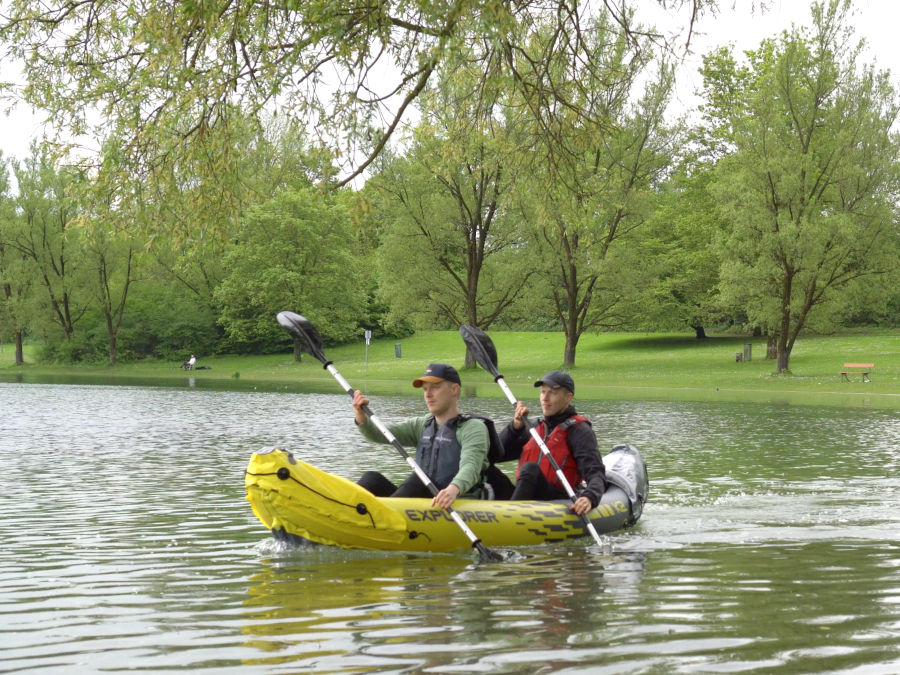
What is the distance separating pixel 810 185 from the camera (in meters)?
36.4

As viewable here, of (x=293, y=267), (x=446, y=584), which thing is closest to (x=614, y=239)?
(x=293, y=267)

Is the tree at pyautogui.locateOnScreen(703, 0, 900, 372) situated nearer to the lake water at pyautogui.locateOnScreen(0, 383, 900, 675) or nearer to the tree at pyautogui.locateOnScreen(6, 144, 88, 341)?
the lake water at pyautogui.locateOnScreen(0, 383, 900, 675)

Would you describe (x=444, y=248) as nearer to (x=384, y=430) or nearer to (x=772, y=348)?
(x=772, y=348)

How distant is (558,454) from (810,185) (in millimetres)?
30122

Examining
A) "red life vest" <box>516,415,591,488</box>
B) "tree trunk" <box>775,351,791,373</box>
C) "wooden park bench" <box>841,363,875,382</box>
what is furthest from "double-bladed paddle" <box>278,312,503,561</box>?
"tree trunk" <box>775,351,791,373</box>

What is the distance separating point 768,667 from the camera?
479cm

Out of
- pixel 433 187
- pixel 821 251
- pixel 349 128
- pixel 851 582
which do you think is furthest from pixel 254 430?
pixel 433 187

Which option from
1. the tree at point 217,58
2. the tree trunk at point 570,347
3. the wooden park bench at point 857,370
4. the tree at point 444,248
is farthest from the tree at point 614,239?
the tree at point 217,58

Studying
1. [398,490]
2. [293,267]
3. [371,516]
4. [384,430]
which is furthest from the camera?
[293,267]

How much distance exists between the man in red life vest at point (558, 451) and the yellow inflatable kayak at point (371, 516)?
372 mm

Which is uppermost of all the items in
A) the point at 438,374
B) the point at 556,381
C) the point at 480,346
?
the point at 480,346

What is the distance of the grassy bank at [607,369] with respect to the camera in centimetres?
3316

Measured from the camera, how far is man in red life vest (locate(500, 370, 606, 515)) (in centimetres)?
923

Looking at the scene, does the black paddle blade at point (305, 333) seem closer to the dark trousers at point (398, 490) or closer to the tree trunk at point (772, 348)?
the dark trousers at point (398, 490)
